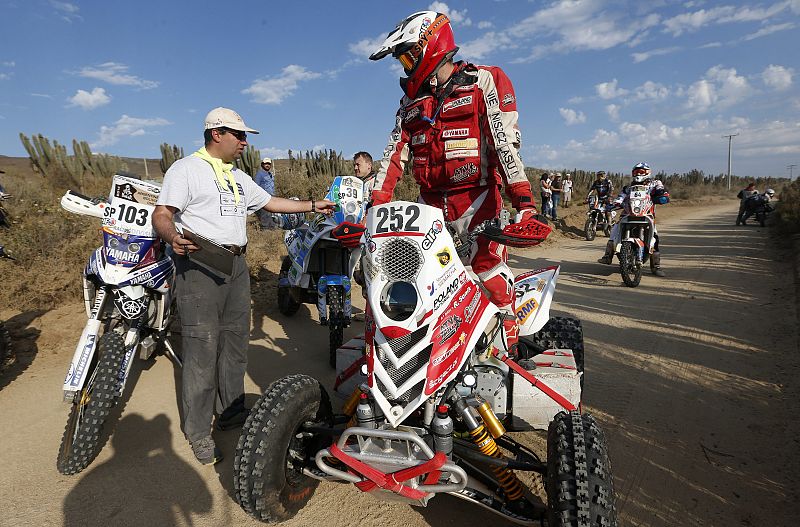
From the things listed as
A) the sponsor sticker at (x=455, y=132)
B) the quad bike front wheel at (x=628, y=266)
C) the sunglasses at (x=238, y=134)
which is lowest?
the quad bike front wheel at (x=628, y=266)

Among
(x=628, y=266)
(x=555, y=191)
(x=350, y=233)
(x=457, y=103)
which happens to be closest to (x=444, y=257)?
(x=350, y=233)

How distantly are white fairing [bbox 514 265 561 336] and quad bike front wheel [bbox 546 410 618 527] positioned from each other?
4.40 ft

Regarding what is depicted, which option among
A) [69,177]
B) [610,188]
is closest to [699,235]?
[610,188]

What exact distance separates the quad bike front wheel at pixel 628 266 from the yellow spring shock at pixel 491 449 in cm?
682

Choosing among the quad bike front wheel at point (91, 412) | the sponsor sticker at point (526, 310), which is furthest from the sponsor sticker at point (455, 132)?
the quad bike front wheel at point (91, 412)

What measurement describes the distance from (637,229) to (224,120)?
323 inches

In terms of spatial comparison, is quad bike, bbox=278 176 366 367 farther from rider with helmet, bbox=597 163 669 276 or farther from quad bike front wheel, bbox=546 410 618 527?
rider with helmet, bbox=597 163 669 276

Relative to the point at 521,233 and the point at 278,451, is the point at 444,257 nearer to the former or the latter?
the point at 521,233

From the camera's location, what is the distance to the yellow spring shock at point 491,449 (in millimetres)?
2277

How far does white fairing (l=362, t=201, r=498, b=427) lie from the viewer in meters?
2.11

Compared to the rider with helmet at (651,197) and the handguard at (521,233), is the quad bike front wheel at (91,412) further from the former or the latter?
the rider with helmet at (651,197)

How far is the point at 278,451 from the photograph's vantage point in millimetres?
2307

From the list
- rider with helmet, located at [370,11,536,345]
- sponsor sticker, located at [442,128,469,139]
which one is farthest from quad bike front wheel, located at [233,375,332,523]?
sponsor sticker, located at [442,128,469,139]

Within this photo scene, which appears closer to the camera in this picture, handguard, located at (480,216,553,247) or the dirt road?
handguard, located at (480,216,553,247)
